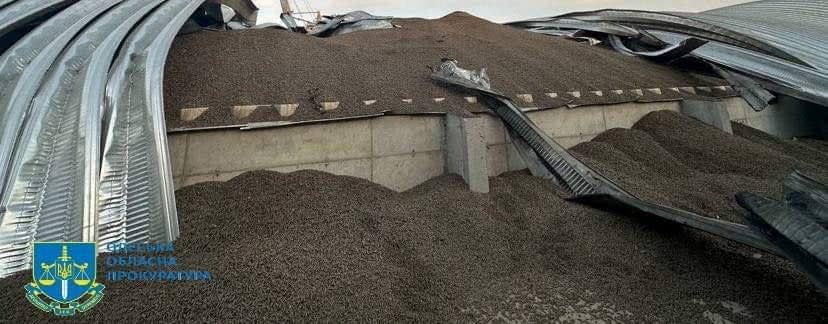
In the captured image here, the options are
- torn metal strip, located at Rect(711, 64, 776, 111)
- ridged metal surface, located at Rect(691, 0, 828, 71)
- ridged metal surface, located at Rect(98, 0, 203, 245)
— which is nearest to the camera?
ridged metal surface, located at Rect(98, 0, 203, 245)

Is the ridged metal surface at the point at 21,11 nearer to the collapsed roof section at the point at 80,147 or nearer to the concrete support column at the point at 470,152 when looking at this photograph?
the collapsed roof section at the point at 80,147

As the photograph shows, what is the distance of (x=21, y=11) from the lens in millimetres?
4934

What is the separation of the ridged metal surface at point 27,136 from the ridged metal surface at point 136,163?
0.24 m

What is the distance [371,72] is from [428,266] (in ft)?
13.8

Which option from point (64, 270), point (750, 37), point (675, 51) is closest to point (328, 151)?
point (64, 270)

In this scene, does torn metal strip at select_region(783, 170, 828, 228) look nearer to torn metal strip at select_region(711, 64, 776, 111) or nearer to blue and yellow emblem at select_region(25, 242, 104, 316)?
blue and yellow emblem at select_region(25, 242, 104, 316)

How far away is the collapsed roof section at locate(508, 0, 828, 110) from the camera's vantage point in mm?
7082

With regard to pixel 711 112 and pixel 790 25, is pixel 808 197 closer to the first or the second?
pixel 711 112

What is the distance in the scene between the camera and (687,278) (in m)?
2.67

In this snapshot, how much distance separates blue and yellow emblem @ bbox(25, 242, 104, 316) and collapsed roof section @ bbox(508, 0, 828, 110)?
36.6ft

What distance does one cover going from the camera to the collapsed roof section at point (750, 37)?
708 centimetres

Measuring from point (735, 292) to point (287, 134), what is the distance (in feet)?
15.6

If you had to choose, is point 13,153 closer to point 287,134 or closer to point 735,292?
point 287,134

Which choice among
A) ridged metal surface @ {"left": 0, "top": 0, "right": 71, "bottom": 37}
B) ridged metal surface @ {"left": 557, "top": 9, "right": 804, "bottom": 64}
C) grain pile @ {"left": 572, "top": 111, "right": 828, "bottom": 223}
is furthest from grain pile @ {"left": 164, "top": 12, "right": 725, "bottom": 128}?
ridged metal surface @ {"left": 557, "top": 9, "right": 804, "bottom": 64}
